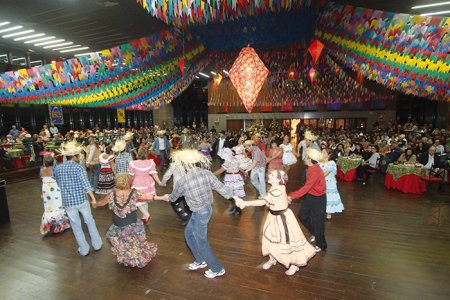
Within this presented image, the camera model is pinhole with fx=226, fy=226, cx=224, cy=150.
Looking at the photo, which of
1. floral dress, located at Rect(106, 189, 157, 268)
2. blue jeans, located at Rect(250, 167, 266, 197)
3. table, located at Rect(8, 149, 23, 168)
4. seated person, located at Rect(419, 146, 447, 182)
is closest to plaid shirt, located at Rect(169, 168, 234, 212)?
floral dress, located at Rect(106, 189, 157, 268)

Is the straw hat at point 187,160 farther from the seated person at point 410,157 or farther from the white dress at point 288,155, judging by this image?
the seated person at point 410,157

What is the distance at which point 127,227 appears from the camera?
2797 mm

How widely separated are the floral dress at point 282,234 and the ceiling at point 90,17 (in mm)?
5930

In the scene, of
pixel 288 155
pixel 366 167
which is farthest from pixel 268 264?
pixel 366 167

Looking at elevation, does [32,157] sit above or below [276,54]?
below

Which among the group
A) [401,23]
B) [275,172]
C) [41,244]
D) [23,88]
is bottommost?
[41,244]

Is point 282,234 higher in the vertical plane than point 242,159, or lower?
lower

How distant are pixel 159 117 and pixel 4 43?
15.3m

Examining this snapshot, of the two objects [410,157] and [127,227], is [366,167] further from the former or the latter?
[127,227]

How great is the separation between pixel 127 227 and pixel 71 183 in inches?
39.0

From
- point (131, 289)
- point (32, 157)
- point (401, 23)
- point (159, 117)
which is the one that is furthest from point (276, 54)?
point (159, 117)

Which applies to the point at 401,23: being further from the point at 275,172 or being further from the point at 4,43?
the point at 4,43

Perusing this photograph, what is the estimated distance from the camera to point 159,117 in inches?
949

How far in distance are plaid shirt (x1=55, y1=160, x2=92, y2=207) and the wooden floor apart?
0.85 metres
